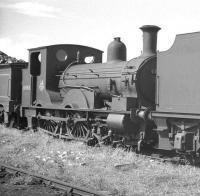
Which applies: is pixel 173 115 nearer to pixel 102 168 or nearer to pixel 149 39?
pixel 102 168

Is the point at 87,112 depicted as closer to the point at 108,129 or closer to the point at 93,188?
the point at 108,129

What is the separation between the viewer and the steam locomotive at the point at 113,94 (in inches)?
305

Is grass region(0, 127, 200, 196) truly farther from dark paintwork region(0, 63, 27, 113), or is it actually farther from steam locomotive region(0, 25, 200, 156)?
dark paintwork region(0, 63, 27, 113)

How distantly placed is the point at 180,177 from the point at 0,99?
10.1 m

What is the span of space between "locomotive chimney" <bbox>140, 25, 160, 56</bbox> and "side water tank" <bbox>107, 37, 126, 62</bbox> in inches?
48.2

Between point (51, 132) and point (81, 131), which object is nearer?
point (81, 131)

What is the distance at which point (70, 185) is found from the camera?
5.94 meters

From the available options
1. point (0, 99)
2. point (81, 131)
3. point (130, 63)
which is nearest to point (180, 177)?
point (130, 63)

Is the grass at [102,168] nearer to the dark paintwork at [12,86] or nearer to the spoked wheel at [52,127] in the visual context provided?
the spoked wheel at [52,127]

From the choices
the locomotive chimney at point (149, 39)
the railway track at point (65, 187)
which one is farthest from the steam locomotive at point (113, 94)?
the railway track at point (65, 187)

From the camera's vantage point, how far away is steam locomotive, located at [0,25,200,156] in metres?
7.73

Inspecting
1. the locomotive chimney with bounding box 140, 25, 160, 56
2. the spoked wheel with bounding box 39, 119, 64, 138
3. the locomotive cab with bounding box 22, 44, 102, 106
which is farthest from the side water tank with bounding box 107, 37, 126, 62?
the spoked wheel with bounding box 39, 119, 64, 138

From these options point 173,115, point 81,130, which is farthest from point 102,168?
point 81,130

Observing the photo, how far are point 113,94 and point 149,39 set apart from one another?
1.84 metres
